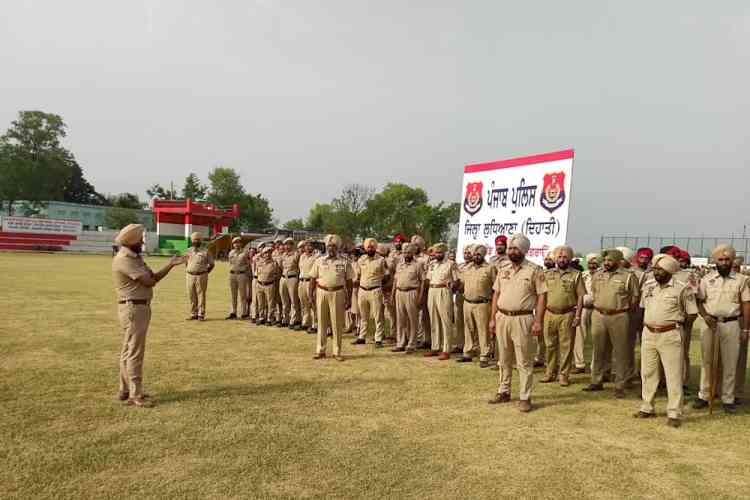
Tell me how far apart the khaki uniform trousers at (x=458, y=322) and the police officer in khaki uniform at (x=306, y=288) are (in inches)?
110

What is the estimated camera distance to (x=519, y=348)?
539 cm

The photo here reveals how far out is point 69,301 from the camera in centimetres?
1250

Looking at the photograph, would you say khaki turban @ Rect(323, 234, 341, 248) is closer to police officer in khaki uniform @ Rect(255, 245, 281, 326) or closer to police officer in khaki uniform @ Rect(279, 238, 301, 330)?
police officer in khaki uniform @ Rect(279, 238, 301, 330)

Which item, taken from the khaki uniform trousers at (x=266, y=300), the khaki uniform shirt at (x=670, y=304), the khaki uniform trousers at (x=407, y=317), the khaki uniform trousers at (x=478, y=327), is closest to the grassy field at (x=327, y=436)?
the khaki uniform trousers at (x=478, y=327)

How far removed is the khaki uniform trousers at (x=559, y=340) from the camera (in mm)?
6609

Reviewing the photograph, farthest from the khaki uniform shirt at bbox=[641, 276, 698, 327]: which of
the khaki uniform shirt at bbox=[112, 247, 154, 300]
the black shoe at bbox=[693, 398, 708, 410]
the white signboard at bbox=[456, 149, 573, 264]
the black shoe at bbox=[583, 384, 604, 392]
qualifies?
the khaki uniform shirt at bbox=[112, 247, 154, 300]

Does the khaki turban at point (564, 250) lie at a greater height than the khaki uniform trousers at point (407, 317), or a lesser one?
greater

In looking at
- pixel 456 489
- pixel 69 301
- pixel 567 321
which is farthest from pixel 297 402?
pixel 69 301

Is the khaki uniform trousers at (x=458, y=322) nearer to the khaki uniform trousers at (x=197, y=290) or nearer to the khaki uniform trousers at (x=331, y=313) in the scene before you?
the khaki uniform trousers at (x=331, y=313)

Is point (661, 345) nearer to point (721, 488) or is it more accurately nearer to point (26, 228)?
point (721, 488)

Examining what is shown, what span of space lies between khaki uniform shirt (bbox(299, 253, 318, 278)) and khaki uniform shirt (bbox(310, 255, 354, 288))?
200 centimetres

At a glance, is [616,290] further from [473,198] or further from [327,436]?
[327,436]

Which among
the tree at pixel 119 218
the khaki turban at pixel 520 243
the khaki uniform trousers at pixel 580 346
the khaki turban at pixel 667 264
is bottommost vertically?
the khaki uniform trousers at pixel 580 346

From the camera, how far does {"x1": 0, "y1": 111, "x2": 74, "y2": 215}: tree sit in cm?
5231
